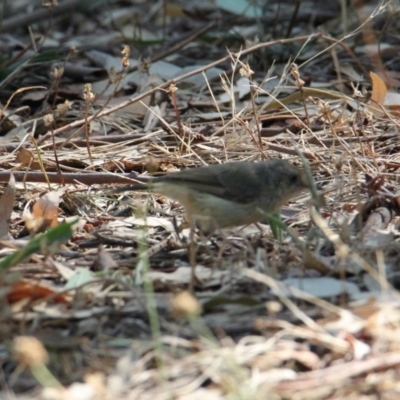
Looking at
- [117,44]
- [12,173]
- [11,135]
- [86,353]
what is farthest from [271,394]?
[117,44]

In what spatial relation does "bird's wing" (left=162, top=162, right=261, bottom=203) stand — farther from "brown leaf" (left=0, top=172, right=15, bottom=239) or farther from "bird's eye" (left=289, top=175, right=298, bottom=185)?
"brown leaf" (left=0, top=172, right=15, bottom=239)

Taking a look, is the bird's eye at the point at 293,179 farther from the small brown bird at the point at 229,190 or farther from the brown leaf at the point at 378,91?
the brown leaf at the point at 378,91

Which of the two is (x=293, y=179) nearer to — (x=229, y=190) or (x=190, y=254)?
(x=229, y=190)

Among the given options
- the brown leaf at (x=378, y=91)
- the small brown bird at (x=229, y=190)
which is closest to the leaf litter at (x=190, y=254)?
the brown leaf at (x=378, y=91)

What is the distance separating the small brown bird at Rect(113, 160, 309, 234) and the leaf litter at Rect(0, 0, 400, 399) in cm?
12

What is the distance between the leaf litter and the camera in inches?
95.6

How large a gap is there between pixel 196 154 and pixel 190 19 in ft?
12.5

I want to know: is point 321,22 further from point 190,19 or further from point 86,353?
point 86,353

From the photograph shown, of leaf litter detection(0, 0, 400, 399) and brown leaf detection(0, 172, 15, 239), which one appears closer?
leaf litter detection(0, 0, 400, 399)

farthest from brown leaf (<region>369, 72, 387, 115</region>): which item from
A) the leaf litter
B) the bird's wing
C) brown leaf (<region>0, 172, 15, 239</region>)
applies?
brown leaf (<region>0, 172, 15, 239</region>)

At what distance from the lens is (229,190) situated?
3.82 meters

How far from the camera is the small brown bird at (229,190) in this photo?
3756mm

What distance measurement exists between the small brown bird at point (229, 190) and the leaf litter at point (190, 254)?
119 millimetres

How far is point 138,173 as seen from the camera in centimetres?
475
